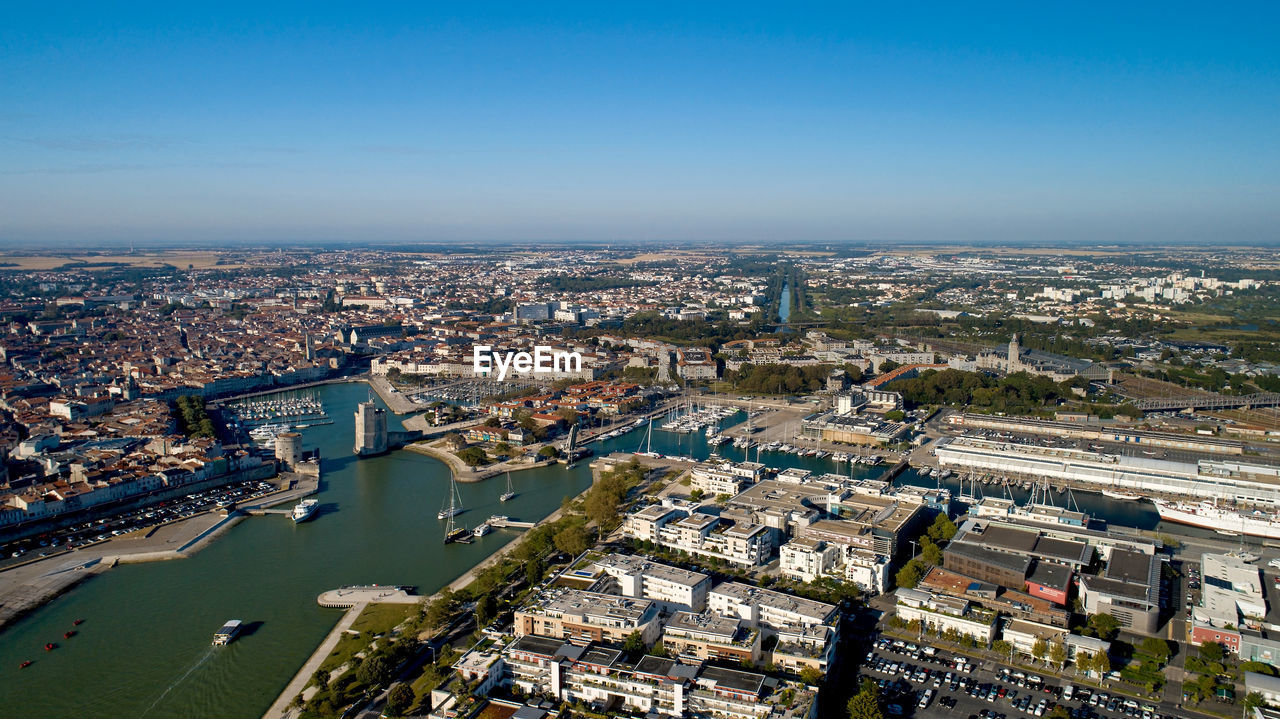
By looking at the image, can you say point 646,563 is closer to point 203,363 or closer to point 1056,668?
point 1056,668

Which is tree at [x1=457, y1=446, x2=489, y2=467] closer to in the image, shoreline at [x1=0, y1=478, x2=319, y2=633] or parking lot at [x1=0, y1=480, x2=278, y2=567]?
parking lot at [x1=0, y1=480, x2=278, y2=567]

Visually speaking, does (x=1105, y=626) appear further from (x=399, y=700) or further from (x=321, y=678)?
(x=321, y=678)

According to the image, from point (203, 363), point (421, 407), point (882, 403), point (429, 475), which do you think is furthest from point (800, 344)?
point (203, 363)

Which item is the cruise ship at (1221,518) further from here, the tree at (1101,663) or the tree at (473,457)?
the tree at (473,457)

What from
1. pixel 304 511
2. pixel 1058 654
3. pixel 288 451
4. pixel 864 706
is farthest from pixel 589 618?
pixel 288 451

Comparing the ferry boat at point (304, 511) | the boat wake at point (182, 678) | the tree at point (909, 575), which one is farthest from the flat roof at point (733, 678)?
the ferry boat at point (304, 511)

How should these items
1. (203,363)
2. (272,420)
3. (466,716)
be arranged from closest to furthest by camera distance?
(466,716) < (272,420) < (203,363)
